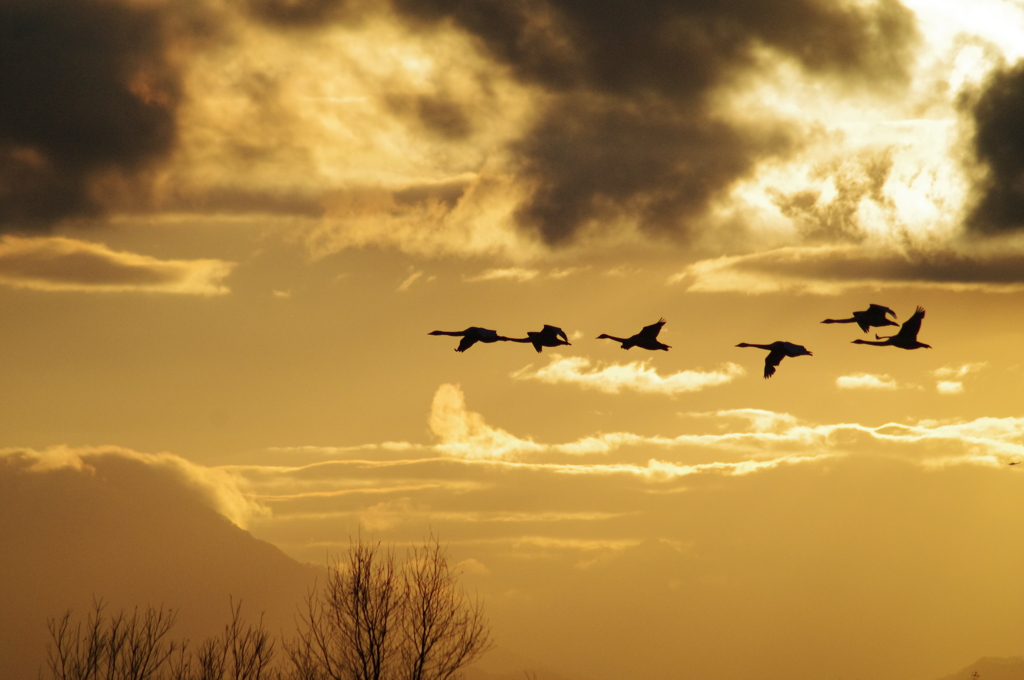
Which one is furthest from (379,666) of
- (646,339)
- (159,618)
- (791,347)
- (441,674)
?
(791,347)

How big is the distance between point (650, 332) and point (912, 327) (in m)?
6.12

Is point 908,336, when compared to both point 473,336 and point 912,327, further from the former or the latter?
point 473,336

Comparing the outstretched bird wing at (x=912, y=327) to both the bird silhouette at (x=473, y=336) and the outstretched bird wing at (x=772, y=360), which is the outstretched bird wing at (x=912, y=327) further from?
the bird silhouette at (x=473, y=336)

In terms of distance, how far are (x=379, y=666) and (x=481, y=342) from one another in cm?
2181

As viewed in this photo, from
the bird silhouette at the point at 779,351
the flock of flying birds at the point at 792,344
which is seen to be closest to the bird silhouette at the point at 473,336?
the flock of flying birds at the point at 792,344

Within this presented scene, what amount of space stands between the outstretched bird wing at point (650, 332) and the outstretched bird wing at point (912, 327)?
5.49 metres

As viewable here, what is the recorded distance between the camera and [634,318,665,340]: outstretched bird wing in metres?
25.8

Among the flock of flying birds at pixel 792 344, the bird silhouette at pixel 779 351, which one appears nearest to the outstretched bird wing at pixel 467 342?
the flock of flying birds at pixel 792 344

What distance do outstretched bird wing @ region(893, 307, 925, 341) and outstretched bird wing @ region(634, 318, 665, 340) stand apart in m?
5.49

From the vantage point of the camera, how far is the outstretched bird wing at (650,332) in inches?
1016

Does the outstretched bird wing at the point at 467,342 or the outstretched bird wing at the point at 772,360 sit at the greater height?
the outstretched bird wing at the point at 467,342

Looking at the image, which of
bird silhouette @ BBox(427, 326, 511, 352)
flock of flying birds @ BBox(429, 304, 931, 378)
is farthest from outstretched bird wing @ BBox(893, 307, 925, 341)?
bird silhouette @ BBox(427, 326, 511, 352)

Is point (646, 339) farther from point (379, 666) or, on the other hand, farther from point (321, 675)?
point (321, 675)

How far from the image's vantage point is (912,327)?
24.7 m
